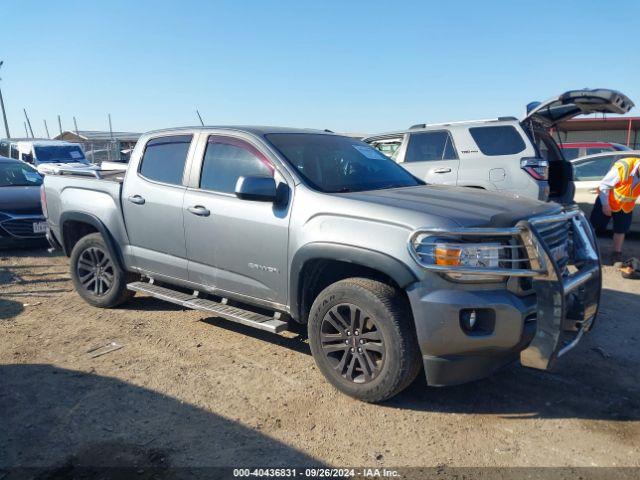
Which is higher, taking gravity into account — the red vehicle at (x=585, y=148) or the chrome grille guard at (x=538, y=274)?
the chrome grille guard at (x=538, y=274)

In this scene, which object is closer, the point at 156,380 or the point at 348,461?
the point at 348,461

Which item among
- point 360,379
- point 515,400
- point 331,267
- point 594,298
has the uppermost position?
point 331,267

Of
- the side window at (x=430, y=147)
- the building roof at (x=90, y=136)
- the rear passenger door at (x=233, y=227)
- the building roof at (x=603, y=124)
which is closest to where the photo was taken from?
the rear passenger door at (x=233, y=227)

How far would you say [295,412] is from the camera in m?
3.38

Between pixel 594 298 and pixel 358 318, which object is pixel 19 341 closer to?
pixel 358 318

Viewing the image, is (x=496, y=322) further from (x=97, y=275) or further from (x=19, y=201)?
(x=19, y=201)

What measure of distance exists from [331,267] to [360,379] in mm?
792

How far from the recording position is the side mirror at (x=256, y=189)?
3.69 m

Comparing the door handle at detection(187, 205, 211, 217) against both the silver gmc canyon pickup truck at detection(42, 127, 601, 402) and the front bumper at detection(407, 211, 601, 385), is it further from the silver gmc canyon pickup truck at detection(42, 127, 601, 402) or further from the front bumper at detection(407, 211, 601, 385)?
the front bumper at detection(407, 211, 601, 385)

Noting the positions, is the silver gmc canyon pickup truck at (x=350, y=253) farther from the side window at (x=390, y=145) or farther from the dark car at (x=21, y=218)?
the side window at (x=390, y=145)

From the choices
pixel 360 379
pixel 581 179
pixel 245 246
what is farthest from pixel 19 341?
pixel 581 179

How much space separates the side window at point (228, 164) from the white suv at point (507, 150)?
3.96 m

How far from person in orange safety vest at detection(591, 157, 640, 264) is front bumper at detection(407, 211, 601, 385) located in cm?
483

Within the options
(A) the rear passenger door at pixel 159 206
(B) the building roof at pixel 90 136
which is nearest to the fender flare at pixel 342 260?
(A) the rear passenger door at pixel 159 206
